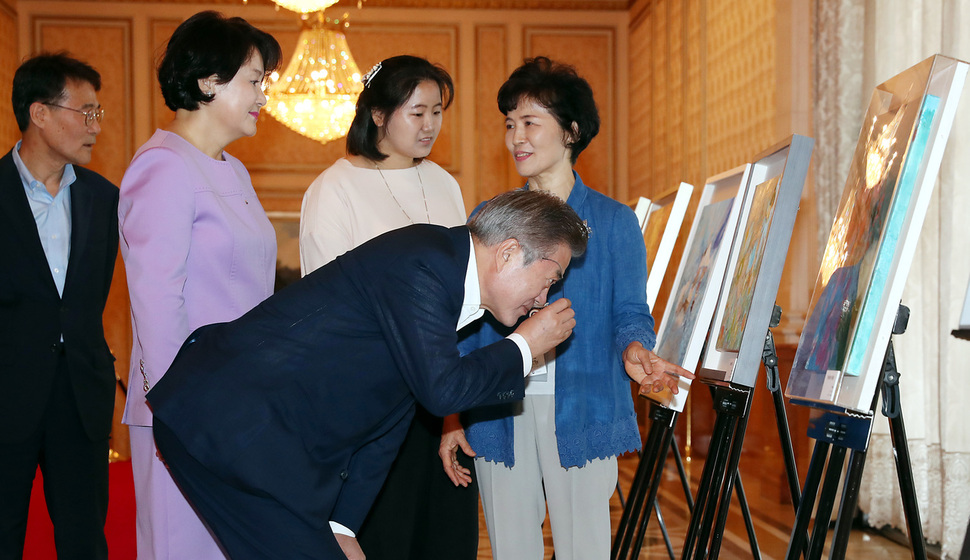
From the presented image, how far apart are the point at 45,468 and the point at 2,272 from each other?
61 cm

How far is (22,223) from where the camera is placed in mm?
2742

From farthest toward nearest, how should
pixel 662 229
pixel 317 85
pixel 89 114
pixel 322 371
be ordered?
pixel 317 85 < pixel 662 229 < pixel 89 114 < pixel 322 371

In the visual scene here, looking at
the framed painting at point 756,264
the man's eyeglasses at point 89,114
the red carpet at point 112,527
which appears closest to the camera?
the framed painting at point 756,264

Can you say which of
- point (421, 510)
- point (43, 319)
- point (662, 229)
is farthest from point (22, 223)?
point (662, 229)

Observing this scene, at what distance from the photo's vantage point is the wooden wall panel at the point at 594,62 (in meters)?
8.52

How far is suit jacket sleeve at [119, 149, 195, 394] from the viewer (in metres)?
1.95

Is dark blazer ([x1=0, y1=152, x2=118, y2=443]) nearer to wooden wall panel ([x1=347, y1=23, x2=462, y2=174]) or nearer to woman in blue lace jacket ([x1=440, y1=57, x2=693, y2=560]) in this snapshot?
woman in blue lace jacket ([x1=440, y1=57, x2=693, y2=560])

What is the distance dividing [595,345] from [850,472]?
2.33ft

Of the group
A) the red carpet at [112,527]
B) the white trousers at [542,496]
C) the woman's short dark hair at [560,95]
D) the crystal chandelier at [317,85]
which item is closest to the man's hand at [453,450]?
the white trousers at [542,496]

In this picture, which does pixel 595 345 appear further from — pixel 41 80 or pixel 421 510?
pixel 41 80

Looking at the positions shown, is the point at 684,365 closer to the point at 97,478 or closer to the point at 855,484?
the point at 855,484

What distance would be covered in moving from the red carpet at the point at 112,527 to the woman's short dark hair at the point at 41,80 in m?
1.92

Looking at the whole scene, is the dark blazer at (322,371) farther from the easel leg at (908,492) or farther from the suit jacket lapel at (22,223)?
the suit jacket lapel at (22,223)

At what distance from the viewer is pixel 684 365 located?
8.01 ft
